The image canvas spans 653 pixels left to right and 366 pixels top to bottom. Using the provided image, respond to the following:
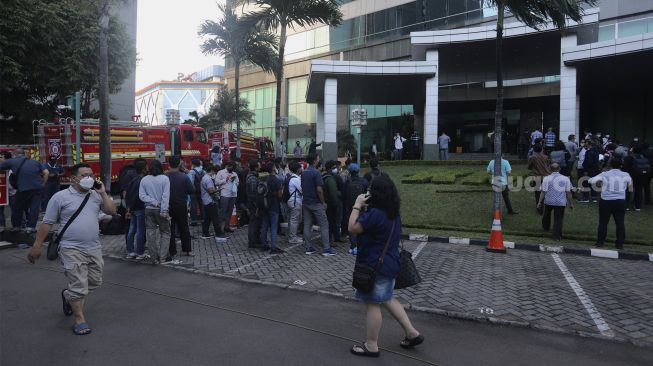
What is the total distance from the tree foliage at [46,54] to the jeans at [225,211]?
13624 millimetres

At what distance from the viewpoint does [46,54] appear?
888 inches

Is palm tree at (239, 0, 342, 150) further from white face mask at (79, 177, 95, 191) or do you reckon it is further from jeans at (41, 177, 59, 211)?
white face mask at (79, 177, 95, 191)

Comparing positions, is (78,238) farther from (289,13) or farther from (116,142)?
(116,142)

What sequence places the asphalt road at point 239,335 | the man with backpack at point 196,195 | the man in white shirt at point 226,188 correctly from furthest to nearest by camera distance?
the man with backpack at point 196,195 → the man in white shirt at point 226,188 → the asphalt road at point 239,335

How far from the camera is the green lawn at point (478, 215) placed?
34.8 feet

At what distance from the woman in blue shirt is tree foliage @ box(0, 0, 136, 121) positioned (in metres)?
20.0

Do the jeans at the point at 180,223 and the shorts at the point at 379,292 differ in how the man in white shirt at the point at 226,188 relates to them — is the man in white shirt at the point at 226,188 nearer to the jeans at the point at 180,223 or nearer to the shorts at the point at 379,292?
the jeans at the point at 180,223

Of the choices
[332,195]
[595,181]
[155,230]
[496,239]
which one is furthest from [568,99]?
[155,230]

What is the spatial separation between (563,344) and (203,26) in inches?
786

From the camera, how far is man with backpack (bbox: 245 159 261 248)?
30.4 feet

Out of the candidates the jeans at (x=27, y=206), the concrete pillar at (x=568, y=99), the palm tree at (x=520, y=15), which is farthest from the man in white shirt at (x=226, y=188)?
the concrete pillar at (x=568, y=99)

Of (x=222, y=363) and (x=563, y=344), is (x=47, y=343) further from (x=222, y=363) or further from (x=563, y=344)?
(x=563, y=344)

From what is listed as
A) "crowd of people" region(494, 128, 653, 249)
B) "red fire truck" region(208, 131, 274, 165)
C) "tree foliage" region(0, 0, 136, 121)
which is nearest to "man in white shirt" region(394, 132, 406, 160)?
"red fire truck" region(208, 131, 274, 165)

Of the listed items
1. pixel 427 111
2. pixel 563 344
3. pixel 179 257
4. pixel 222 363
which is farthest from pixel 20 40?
pixel 563 344
